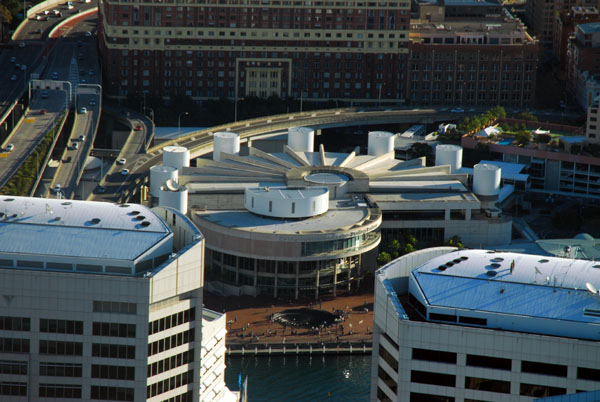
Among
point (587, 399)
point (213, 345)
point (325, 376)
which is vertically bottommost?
point (325, 376)

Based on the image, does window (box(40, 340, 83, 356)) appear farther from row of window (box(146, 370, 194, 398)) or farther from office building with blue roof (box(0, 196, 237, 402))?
row of window (box(146, 370, 194, 398))

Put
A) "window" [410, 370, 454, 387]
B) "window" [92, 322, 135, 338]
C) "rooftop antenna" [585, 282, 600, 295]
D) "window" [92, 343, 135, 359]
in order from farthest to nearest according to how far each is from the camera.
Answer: "window" [92, 343, 135, 359] → "window" [92, 322, 135, 338] → "rooftop antenna" [585, 282, 600, 295] → "window" [410, 370, 454, 387]

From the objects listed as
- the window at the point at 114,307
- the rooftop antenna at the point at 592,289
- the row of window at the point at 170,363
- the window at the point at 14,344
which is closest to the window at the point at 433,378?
the rooftop antenna at the point at 592,289

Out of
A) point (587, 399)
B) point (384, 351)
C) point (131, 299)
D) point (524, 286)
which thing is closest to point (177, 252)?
point (131, 299)

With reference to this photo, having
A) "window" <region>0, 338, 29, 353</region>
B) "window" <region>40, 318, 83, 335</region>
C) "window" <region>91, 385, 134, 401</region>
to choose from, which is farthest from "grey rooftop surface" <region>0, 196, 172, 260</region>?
"window" <region>91, 385, 134, 401</region>

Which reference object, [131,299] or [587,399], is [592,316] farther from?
[131,299]

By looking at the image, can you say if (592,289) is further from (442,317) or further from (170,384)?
(170,384)
